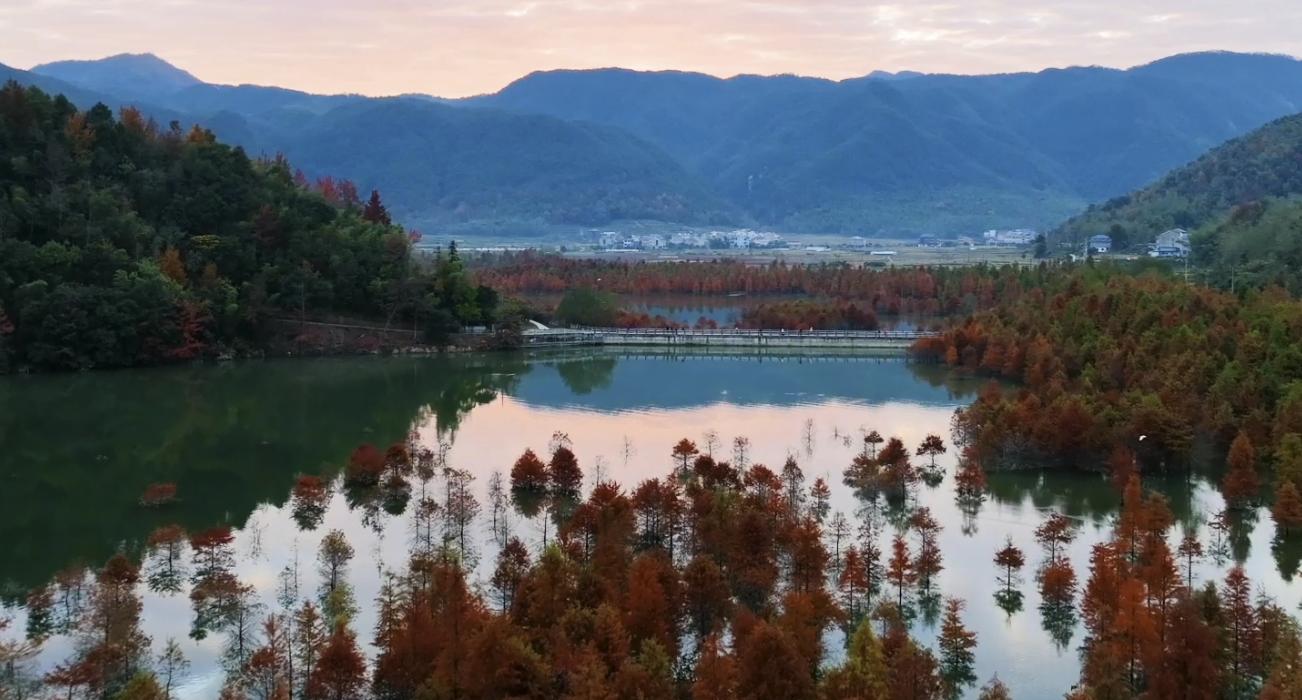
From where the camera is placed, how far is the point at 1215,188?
3118 inches

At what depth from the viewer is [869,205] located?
527ft

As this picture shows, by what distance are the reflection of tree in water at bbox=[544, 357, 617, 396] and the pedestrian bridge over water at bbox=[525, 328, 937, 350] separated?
9.63 feet

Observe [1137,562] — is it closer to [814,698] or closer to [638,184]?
[814,698]

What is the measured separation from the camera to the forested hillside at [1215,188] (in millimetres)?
74938

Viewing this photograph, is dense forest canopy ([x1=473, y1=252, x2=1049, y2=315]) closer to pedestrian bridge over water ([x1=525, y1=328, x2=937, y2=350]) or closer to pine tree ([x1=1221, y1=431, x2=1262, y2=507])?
pedestrian bridge over water ([x1=525, y1=328, x2=937, y2=350])

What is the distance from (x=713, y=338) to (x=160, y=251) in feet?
63.8

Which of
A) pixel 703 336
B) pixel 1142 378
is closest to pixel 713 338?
pixel 703 336

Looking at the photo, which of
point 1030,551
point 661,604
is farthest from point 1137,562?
point 661,604

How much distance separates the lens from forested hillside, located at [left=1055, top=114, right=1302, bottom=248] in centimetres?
7494

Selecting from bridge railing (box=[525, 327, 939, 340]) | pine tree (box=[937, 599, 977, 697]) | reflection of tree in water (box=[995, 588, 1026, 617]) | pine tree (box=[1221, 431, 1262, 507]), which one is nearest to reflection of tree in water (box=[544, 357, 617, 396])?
bridge railing (box=[525, 327, 939, 340])

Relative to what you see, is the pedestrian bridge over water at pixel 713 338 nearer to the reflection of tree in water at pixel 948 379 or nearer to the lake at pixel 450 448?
the lake at pixel 450 448

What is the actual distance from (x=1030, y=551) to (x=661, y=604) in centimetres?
773

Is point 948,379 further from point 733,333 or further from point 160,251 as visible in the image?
point 160,251

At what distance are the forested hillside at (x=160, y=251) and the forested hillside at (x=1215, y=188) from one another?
49673 millimetres
